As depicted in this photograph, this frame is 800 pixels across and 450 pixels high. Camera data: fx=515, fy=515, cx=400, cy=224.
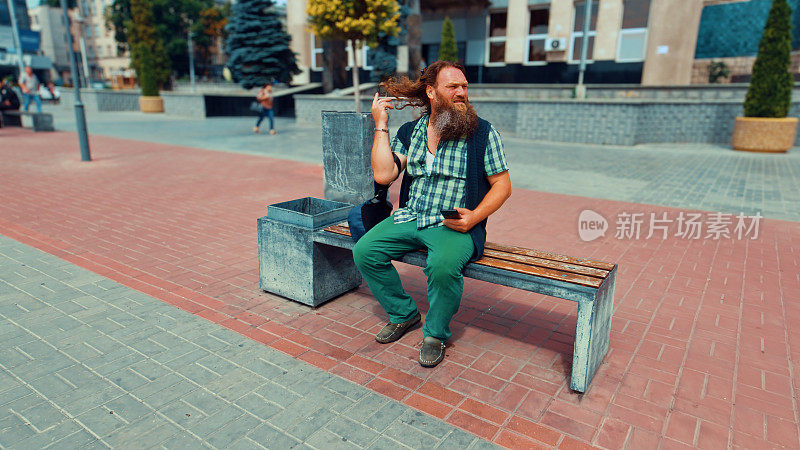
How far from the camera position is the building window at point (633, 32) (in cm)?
2030

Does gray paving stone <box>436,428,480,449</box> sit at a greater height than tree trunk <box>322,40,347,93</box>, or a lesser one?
lesser

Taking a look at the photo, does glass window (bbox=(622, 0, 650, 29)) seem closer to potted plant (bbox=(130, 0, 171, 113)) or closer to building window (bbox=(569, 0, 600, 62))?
building window (bbox=(569, 0, 600, 62))

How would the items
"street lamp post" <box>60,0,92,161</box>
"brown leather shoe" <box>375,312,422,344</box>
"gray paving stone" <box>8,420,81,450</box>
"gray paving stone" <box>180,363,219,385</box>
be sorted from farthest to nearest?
1. "street lamp post" <box>60,0,92,161</box>
2. "brown leather shoe" <box>375,312,422,344</box>
3. "gray paving stone" <box>180,363,219,385</box>
4. "gray paving stone" <box>8,420,81,450</box>

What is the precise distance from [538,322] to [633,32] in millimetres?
20501

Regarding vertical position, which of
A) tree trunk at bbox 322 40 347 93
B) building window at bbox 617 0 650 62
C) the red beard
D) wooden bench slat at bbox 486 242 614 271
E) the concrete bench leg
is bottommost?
the concrete bench leg

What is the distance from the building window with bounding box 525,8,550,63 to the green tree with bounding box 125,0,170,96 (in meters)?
17.6

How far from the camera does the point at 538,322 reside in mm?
3729

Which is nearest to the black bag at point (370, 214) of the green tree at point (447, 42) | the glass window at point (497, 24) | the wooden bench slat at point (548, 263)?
the wooden bench slat at point (548, 263)

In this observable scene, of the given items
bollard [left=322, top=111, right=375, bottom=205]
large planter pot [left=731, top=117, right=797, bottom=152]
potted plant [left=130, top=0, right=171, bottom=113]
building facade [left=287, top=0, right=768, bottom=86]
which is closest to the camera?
bollard [left=322, top=111, right=375, bottom=205]

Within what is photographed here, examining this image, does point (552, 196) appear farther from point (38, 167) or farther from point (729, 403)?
point (38, 167)

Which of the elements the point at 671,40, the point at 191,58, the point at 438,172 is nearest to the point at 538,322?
the point at 438,172

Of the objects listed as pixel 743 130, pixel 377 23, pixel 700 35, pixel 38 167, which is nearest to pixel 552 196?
pixel 377 23

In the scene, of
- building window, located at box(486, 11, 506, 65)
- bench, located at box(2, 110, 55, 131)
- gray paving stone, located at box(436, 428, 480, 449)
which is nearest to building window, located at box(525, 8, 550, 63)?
building window, located at box(486, 11, 506, 65)

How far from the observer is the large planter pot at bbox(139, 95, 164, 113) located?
2495 centimetres
